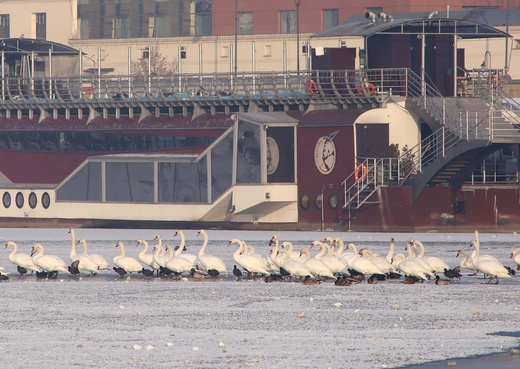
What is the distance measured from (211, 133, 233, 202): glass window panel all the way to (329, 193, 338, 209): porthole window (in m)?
4.45

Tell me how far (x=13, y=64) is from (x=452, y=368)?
183ft

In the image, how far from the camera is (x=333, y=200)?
6041 cm

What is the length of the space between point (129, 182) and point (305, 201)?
8.83m

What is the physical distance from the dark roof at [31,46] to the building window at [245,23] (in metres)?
35.2

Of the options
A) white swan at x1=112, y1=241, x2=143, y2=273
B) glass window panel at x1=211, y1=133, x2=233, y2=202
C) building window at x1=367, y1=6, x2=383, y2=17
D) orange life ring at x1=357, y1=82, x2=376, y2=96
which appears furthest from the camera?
building window at x1=367, y1=6, x2=383, y2=17

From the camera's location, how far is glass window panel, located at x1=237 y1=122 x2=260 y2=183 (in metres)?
60.9

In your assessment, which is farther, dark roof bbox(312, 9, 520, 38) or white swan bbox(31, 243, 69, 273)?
dark roof bbox(312, 9, 520, 38)

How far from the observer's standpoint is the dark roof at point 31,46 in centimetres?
7394

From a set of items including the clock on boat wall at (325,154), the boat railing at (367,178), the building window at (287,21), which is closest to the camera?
the boat railing at (367,178)

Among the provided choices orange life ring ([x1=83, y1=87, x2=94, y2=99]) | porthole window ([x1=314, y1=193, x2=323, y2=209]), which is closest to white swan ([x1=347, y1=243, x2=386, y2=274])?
porthole window ([x1=314, y1=193, x2=323, y2=209])

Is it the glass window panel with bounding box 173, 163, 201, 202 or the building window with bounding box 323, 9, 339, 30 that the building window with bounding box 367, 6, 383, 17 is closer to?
the building window with bounding box 323, 9, 339, 30

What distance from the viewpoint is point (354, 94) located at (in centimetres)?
5994

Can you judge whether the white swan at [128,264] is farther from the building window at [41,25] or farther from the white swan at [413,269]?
the building window at [41,25]

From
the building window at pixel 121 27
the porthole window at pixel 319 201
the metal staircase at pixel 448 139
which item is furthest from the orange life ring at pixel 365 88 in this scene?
the building window at pixel 121 27
